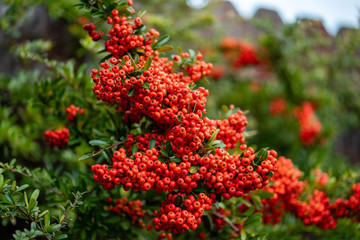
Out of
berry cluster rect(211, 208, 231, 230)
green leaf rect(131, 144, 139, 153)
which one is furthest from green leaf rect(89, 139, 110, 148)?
berry cluster rect(211, 208, 231, 230)

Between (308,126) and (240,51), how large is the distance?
1.63 m

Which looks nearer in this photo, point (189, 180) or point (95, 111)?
point (189, 180)

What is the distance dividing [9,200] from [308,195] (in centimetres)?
170

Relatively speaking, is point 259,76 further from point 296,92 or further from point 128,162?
point 128,162

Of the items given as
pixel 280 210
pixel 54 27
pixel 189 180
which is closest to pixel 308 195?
pixel 280 210

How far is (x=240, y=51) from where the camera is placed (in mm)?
5113

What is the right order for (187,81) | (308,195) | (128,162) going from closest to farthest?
1. (128,162)
2. (187,81)
3. (308,195)

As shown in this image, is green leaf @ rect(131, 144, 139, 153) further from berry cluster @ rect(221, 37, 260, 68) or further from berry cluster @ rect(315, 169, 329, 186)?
berry cluster @ rect(221, 37, 260, 68)

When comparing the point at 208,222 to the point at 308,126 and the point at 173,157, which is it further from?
the point at 308,126

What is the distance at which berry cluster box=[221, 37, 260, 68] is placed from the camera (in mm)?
5086

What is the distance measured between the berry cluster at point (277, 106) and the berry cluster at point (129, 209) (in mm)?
3748

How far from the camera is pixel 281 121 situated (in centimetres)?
495

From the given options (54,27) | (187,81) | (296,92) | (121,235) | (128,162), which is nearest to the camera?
(128,162)

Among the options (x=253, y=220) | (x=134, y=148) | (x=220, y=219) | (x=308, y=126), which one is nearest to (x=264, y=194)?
(x=253, y=220)
